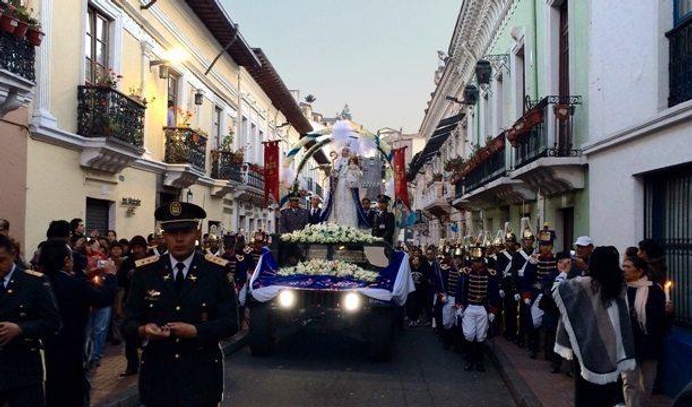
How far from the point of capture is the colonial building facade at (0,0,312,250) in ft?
40.9

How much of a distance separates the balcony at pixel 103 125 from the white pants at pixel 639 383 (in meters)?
11.1

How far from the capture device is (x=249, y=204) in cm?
3077

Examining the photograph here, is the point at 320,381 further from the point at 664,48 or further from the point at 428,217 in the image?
the point at 428,217

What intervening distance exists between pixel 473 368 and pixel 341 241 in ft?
10.5

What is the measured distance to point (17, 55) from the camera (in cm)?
1041

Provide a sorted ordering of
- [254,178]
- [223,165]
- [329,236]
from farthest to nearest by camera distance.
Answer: [254,178] < [223,165] < [329,236]

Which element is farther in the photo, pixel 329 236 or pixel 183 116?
pixel 183 116

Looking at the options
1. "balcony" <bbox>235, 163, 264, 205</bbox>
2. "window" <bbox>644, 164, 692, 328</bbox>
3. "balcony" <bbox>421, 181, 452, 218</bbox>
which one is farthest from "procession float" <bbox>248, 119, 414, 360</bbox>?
"balcony" <bbox>421, 181, 452, 218</bbox>

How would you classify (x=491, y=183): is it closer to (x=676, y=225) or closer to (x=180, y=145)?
(x=180, y=145)

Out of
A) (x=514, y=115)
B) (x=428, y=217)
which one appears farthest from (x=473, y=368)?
(x=428, y=217)

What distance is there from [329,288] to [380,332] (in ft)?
3.25

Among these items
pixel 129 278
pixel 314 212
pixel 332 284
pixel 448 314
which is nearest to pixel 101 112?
pixel 314 212

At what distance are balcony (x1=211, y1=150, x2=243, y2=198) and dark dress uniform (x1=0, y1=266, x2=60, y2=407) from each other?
63.1 feet

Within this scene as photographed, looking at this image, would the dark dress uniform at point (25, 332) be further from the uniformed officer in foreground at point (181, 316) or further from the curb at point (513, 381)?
the curb at point (513, 381)
